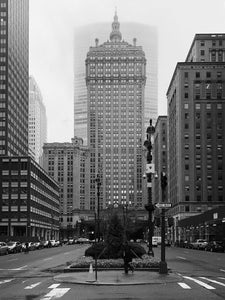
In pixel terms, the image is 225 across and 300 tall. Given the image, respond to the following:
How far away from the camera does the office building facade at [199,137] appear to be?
151875 millimetres

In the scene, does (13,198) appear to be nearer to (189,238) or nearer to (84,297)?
(189,238)

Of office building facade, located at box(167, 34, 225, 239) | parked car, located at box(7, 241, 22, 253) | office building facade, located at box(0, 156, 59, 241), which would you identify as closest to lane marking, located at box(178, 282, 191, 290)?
parked car, located at box(7, 241, 22, 253)

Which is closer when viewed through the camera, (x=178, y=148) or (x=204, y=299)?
(x=204, y=299)

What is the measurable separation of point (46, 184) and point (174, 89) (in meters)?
51.5

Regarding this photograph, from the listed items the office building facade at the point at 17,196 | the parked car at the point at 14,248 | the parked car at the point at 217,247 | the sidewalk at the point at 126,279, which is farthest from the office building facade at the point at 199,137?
the sidewalk at the point at 126,279

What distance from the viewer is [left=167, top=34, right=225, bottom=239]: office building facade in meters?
152

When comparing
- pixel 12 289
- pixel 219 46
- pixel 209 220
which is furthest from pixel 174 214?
pixel 12 289

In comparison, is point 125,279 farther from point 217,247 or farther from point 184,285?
Answer: point 217,247

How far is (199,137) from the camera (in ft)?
514

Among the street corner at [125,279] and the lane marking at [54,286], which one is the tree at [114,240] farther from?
the lane marking at [54,286]

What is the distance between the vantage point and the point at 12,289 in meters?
20.4

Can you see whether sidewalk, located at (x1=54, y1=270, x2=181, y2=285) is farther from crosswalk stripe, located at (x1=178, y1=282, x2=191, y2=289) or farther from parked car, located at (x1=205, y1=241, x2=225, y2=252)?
parked car, located at (x1=205, y1=241, x2=225, y2=252)

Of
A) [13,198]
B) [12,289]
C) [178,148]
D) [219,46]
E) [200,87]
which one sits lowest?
[12,289]

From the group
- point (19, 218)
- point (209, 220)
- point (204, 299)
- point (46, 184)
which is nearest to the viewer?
point (204, 299)
